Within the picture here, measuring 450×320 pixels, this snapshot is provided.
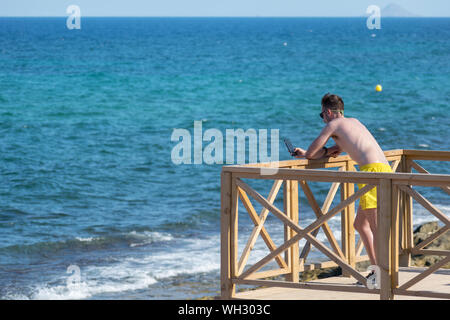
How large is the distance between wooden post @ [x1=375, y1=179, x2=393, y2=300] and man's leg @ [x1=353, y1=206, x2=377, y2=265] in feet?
1.31

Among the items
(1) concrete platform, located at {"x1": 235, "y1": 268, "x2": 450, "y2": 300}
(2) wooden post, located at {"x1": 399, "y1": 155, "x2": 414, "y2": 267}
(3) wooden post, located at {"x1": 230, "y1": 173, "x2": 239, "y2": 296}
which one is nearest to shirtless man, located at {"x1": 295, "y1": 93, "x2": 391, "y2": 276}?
(1) concrete platform, located at {"x1": 235, "y1": 268, "x2": 450, "y2": 300}

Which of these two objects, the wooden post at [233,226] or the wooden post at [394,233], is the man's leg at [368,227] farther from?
the wooden post at [233,226]

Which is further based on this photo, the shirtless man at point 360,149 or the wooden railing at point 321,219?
the shirtless man at point 360,149

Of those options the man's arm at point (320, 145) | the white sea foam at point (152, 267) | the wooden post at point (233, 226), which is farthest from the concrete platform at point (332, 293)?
the white sea foam at point (152, 267)

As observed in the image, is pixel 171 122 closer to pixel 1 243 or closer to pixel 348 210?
pixel 1 243

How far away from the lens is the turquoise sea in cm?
1505

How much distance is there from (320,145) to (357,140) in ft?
1.00

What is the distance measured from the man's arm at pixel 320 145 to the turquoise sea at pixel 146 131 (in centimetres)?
612

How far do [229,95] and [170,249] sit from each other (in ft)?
94.3

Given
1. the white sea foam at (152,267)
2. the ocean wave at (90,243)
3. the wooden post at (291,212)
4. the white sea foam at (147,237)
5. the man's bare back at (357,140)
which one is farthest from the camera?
the white sea foam at (147,237)

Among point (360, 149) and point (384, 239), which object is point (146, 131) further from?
point (384, 239)

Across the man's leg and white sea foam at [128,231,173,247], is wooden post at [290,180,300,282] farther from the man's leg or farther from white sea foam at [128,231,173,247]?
white sea foam at [128,231,173,247]

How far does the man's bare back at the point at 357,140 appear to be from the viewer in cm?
673

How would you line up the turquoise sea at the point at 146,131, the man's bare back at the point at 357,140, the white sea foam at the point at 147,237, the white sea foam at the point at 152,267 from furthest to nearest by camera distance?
the white sea foam at the point at 147,237, the turquoise sea at the point at 146,131, the white sea foam at the point at 152,267, the man's bare back at the point at 357,140
